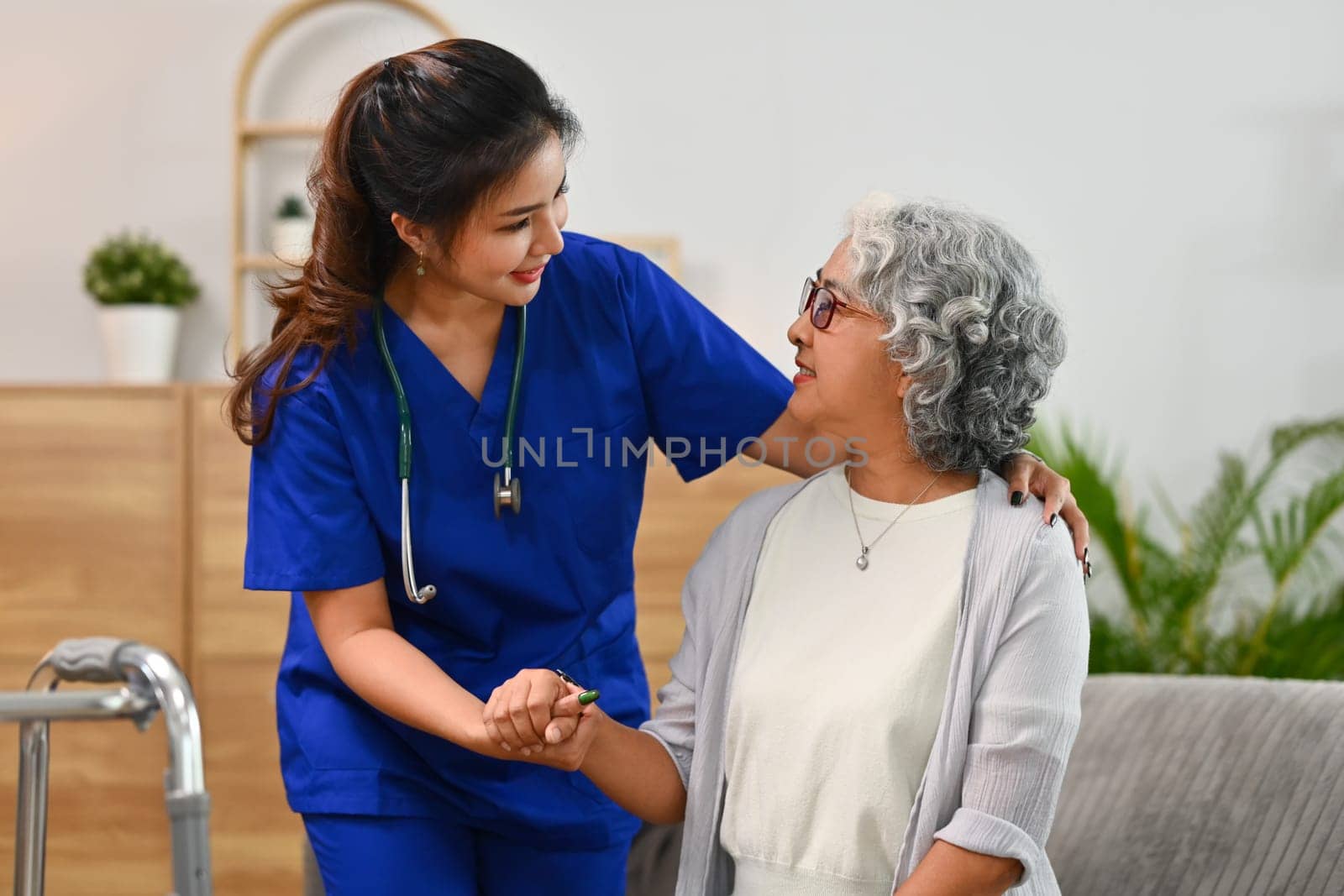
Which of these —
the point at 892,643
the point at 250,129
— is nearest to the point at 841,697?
the point at 892,643

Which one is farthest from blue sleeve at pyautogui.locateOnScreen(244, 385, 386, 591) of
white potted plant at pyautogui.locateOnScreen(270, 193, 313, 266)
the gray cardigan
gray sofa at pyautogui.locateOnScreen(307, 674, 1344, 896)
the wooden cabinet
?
white potted plant at pyautogui.locateOnScreen(270, 193, 313, 266)

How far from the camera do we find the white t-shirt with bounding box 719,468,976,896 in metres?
1.38

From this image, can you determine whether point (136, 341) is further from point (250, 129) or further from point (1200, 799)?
point (1200, 799)

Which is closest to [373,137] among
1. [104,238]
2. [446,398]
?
[446,398]

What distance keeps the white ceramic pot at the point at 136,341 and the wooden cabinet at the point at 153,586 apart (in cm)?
19

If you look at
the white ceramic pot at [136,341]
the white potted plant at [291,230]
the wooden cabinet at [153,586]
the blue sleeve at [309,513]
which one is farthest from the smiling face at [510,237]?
the white ceramic pot at [136,341]

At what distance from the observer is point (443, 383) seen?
1.60 meters

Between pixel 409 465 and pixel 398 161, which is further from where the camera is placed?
pixel 409 465

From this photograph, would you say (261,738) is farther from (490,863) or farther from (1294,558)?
(1294,558)

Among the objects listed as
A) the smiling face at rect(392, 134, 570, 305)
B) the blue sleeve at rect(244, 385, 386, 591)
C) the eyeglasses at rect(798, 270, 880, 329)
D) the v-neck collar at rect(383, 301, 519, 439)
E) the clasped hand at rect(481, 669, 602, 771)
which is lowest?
the clasped hand at rect(481, 669, 602, 771)

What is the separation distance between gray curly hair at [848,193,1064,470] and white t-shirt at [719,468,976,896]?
87 mm

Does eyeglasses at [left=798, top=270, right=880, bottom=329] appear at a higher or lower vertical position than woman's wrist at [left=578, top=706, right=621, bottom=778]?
higher

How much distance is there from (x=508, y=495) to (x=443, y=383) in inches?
6.1

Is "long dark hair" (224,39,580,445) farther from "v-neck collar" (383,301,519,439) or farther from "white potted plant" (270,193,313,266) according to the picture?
"white potted plant" (270,193,313,266)
